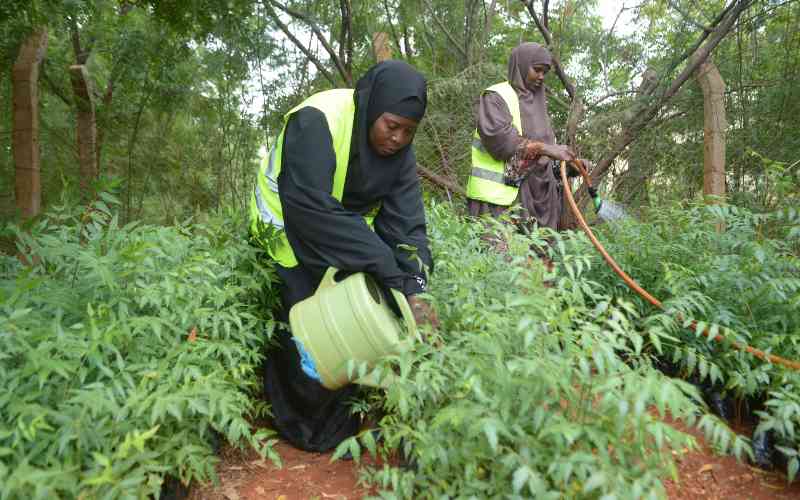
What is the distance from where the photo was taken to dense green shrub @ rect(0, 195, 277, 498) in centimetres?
153

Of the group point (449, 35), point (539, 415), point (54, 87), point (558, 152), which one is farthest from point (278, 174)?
point (54, 87)

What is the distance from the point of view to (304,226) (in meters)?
2.39

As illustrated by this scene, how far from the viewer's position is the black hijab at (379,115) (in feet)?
7.86

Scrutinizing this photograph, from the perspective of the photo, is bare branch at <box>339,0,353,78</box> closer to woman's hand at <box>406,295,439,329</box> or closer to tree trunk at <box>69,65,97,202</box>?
tree trunk at <box>69,65,97,202</box>

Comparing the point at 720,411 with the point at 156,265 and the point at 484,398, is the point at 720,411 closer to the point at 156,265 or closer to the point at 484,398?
the point at 484,398

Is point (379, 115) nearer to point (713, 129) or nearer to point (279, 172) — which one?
point (279, 172)

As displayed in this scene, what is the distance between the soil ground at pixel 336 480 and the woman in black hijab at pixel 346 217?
183mm

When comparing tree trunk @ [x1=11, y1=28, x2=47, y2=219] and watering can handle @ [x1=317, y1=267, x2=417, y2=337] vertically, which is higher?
tree trunk @ [x1=11, y1=28, x2=47, y2=219]

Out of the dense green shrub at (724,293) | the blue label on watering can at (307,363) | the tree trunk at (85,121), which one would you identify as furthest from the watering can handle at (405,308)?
the tree trunk at (85,121)

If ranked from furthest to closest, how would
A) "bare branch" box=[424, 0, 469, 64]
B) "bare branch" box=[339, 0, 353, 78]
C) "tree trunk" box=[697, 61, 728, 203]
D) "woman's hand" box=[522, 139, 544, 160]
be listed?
"bare branch" box=[424, 0, 469, 64] < "bare branch" box=[339, 0, 353, 78] < "tree trunk" box=[697, 61, 728, 203] < "woman's hand" box=[522, 139, 544, 160]

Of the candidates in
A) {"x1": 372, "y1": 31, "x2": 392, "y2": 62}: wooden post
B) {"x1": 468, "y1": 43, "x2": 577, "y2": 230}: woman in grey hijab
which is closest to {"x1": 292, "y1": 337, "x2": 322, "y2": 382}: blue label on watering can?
{"x1": 468, "y1": 43, "x2": 577, "y2": 230}: woman in grey hijab

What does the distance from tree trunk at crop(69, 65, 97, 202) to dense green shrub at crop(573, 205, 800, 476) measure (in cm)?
613

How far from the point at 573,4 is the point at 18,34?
5.63 meters

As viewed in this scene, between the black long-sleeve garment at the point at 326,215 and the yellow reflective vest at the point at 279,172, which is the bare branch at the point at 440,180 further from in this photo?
the black long-sleeve garment at the point at 326,215
